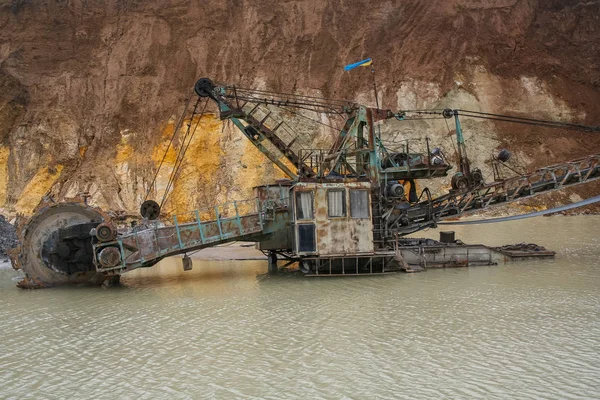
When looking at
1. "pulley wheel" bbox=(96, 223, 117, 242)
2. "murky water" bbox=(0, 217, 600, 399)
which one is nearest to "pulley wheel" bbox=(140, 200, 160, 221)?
"murky water" bbox=(0, 217, 600, 399)

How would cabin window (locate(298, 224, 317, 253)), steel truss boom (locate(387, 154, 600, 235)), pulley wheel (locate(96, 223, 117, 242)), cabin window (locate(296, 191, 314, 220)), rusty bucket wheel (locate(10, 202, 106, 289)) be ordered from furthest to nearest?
steel truss boom (locate(387, 154, 600, 235)), cabin window (locate(296, 191, 314, 220)), cabin window (locate(298, 224, 317, 253)), rusty bucket wheel (locate(10, 202, 106, 289)), pulley wheel (locate(96, 223, 117, 242))

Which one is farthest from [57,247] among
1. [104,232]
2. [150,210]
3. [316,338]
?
[316,338]

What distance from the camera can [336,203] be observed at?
18.6m

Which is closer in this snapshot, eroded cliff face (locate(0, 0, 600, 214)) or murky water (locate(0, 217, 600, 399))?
murky water (locate(0, 217, 600, 399))

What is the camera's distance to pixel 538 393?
8328 mm

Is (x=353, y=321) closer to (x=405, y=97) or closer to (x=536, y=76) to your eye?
(x=405, y=97)

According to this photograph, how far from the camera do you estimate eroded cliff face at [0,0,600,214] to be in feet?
148

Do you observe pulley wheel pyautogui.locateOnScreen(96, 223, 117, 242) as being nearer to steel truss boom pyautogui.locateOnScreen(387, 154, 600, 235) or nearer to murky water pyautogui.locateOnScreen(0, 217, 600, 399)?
murky water pyautogui.locateOnScreen(0, 217, 600, 399)

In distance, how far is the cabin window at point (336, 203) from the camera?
1855 cm

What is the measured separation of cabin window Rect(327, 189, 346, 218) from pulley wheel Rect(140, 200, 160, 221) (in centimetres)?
607

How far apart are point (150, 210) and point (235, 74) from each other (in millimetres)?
31202

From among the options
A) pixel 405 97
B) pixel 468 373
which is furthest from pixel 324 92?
pixel 468 373

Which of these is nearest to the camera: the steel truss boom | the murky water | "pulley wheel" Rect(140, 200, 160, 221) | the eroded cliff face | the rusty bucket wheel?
the murky water

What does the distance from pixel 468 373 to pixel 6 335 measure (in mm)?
9593
